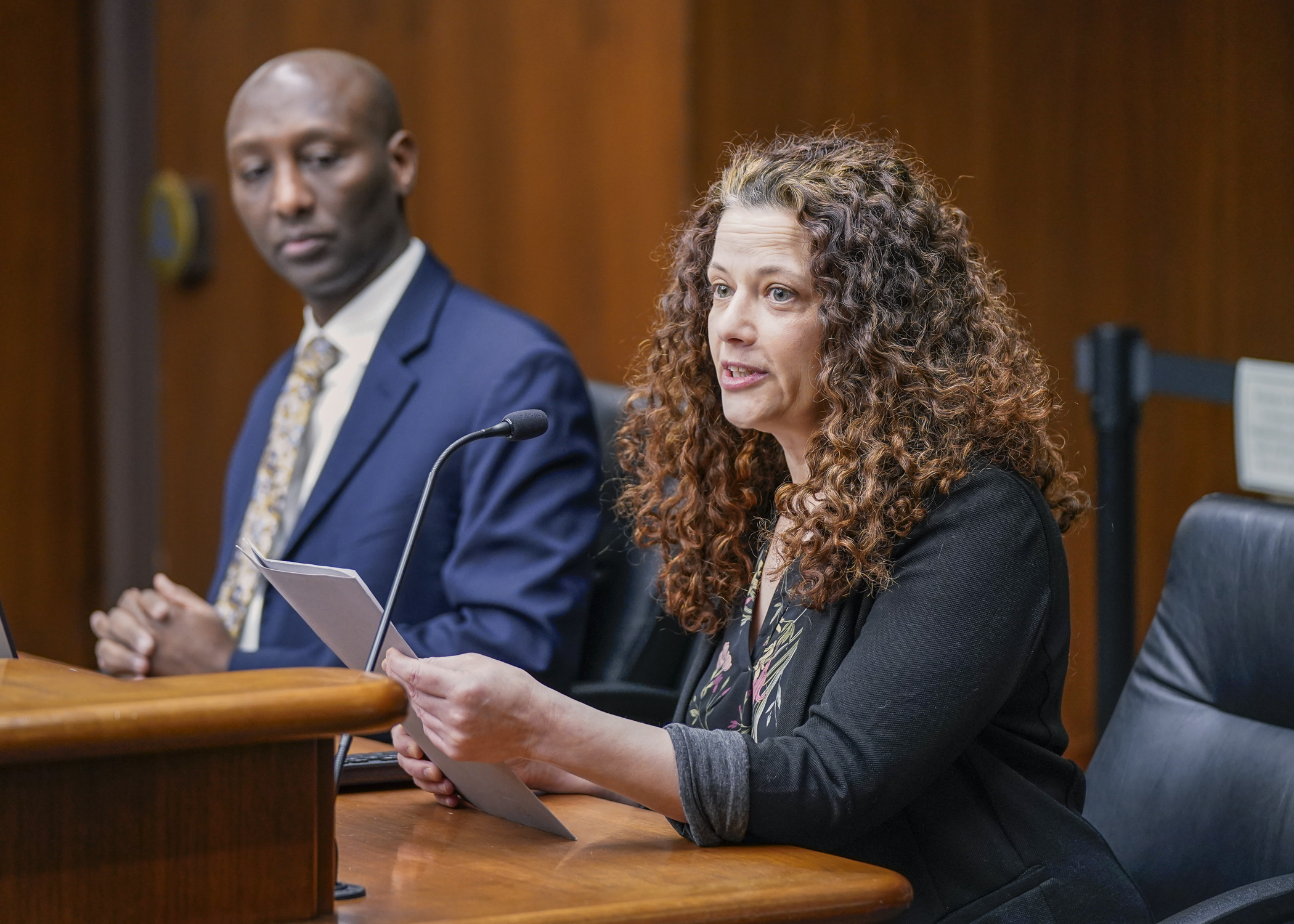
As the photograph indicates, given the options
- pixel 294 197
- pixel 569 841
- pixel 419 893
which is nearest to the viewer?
pixel 419 893

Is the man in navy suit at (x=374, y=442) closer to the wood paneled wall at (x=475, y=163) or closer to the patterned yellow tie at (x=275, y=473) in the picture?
the patterned yellow tie at (x=275, y=473)

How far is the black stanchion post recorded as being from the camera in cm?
256

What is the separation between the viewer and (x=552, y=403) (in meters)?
2.30

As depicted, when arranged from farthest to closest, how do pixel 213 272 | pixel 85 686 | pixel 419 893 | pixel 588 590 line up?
1. pixel 213 272
2. pixel 588 590
3. pixel 419 893
4. pixel 85 686

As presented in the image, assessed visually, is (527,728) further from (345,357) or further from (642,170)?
(642,170)

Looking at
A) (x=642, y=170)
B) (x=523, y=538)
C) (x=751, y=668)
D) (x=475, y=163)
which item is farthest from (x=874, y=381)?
(x=475, y=163)

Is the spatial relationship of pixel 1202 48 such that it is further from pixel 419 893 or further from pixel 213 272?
pixel 419 893

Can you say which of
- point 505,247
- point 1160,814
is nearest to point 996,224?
point 505,247

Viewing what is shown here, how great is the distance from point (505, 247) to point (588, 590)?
5.02ft

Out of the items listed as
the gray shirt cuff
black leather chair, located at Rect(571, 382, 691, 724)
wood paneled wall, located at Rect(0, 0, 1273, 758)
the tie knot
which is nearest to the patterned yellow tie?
the tie knot

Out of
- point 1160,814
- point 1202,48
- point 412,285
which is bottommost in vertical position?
point 1160,814

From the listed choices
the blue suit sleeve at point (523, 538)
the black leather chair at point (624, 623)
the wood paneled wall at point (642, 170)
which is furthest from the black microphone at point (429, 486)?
the wood paneled wall at point (642, 170)

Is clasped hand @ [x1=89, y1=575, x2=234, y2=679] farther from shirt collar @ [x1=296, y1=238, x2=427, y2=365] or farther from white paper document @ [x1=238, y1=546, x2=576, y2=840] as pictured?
white paper document @ [x1=238, y1=546, x2=576, y2=840]

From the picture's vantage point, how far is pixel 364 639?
140cm
